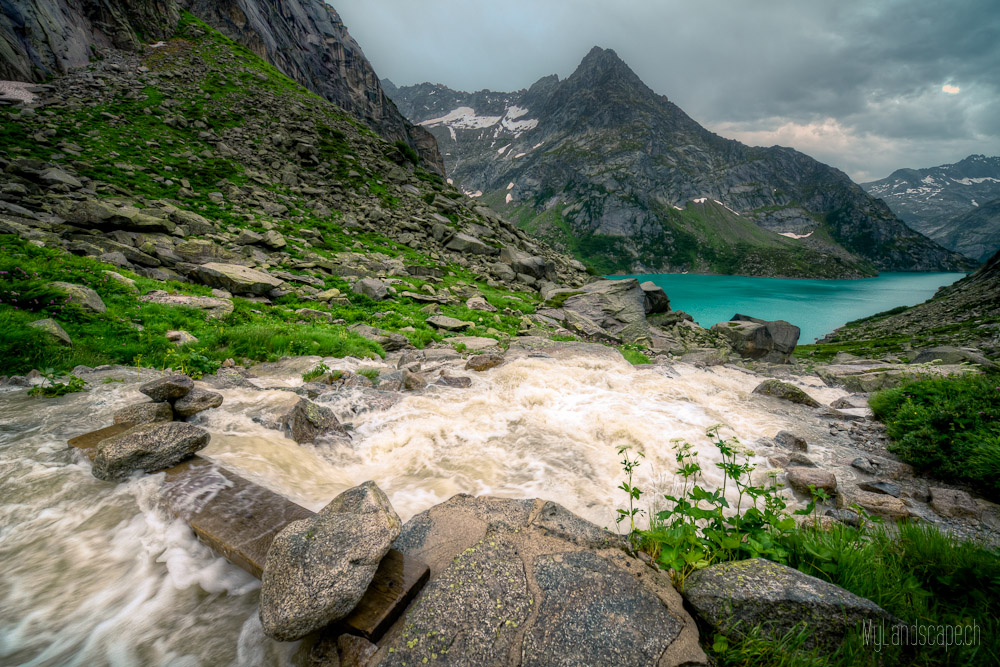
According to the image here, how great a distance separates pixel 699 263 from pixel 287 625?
230 metres

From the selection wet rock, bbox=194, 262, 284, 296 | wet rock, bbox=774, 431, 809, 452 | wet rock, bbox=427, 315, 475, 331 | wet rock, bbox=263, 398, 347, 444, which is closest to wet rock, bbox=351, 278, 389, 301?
wet rock, bbox=427, 315, 475, 331

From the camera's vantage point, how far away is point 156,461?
4867 millimetres

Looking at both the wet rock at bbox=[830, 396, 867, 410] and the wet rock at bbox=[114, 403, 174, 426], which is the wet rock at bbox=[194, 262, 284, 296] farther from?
the wet rock at bbox=[830, 396, 867, 410]

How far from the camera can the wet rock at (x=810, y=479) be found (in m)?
6.74

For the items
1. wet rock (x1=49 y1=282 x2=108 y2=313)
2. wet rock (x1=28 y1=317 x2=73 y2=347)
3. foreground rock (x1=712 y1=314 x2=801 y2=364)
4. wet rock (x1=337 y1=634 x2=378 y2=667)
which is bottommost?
foreground rock (x1=712 y1=314 x2=801 y2=364)

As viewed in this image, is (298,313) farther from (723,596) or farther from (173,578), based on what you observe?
(723,596)

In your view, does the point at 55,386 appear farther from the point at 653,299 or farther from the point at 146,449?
the point at 653,299

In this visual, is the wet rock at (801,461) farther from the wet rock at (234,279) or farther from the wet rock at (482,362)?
the wet rock at (234,279)

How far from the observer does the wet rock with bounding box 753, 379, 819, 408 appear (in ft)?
39.3

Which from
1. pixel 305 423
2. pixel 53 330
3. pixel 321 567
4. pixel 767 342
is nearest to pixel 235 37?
pixel 53 330

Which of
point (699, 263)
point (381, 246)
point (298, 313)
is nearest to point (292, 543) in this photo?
point (298, 313)

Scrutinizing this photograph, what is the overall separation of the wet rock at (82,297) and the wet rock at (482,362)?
991cm

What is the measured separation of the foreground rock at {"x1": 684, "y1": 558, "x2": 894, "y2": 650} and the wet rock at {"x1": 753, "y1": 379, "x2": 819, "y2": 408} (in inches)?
468

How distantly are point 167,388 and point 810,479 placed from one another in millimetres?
12384
